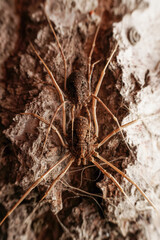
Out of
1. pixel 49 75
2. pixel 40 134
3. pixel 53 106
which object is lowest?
pixel 40 134

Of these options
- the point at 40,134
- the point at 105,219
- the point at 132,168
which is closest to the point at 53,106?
the point at 40,134

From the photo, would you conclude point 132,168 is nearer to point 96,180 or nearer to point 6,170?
point 96,180

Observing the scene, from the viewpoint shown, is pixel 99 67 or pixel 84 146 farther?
pixel 99 67

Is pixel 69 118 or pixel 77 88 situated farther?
pixel 69 118
